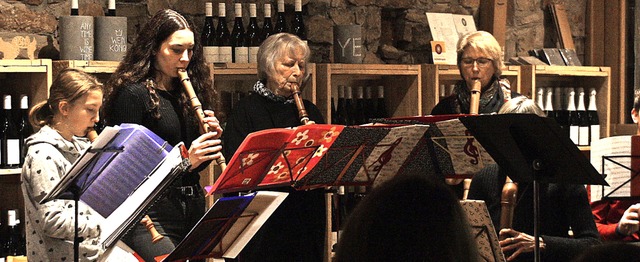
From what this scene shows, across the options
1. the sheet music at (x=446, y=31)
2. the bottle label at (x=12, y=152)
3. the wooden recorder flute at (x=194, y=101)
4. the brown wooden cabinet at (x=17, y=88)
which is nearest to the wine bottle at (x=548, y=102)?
the sheet music at (x=446, y=31)

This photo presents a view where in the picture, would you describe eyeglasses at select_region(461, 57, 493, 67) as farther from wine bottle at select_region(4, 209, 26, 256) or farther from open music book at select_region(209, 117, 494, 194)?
wine bottle at select_region(4, 209, 26, 256)

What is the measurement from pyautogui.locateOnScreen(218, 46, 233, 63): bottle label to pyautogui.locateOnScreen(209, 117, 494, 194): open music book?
147 centimetres

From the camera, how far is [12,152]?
388cm

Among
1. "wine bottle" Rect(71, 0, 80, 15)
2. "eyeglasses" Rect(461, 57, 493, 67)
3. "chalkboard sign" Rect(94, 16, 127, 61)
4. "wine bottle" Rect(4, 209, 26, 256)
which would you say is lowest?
"wine bottle" Rect(4, 209, 26, 256)

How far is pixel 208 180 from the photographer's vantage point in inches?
174

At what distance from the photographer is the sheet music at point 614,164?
3441 millimetres

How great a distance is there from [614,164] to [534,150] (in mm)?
753

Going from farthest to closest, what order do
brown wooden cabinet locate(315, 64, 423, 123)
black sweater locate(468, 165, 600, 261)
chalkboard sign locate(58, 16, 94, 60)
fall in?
brown wooden cabinet locate(315, 64, 423, 123) < chalkboard sign locate(58, 16, 94, 60) < black sweater locate(468, 165, 600, 261)

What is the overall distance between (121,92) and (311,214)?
0.86m

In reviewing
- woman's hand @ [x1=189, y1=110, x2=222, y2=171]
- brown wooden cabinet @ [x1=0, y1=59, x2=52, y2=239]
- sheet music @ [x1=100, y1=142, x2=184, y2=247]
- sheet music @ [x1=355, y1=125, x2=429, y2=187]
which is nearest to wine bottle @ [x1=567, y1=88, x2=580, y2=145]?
sheet music @ [x1=355, y1=125, x2=429, y2=187]

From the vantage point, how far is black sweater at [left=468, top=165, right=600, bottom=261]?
318cm

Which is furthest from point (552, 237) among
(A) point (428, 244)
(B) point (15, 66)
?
(B) point (15, 66)

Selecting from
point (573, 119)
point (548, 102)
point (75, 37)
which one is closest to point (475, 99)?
point (548, 102)

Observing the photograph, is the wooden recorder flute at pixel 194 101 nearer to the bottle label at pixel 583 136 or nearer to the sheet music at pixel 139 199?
the sheet music at pixel 139 199
